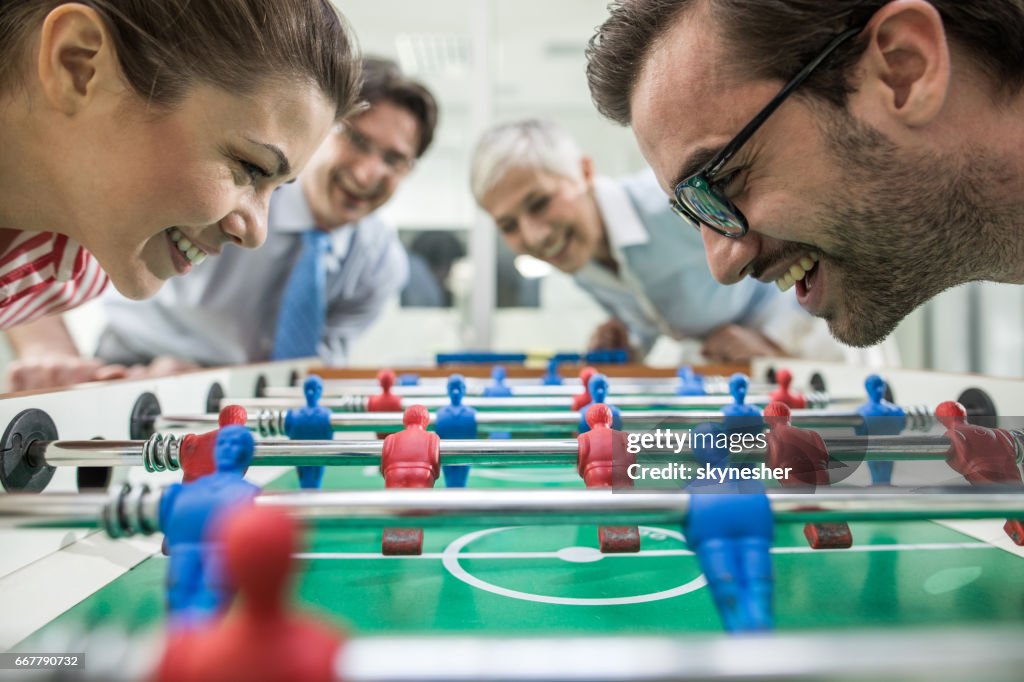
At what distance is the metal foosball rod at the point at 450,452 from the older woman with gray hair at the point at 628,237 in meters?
1.41

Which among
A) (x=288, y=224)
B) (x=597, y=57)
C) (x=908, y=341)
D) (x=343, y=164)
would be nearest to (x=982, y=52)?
(x=597, y=57)

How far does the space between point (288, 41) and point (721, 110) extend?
617mm

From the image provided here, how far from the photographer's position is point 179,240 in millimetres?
974

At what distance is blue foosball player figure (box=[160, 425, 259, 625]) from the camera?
0.38 metres

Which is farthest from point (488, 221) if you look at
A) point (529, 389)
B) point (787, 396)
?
point (787, 396)

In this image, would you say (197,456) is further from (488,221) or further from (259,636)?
(488,221)

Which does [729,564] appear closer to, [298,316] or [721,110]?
[721,110]

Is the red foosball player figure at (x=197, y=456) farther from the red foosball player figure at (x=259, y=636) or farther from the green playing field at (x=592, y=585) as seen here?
the red foosball player figure at (x=259, y=636)

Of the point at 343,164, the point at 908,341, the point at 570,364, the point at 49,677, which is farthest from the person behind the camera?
the point at 908,341

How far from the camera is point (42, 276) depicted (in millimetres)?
1107

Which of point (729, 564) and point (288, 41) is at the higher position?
point (288, 41)

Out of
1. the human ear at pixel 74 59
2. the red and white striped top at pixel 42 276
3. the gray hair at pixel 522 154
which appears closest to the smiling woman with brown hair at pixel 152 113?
the human ear at pixel 74 59

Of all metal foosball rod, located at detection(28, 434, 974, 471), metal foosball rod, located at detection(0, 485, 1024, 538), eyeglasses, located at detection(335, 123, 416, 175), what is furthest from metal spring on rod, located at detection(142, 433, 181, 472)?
eyeglasses, located at detection(335, 123, 416, 175)

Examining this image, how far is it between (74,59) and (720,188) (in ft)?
2.85
